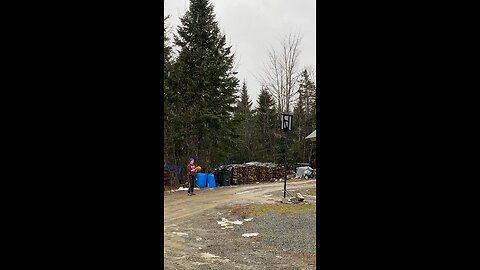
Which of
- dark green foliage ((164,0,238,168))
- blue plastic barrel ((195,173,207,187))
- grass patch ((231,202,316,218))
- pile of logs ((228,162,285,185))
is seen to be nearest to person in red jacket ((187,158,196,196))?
grass patch ((231,202,316,218))

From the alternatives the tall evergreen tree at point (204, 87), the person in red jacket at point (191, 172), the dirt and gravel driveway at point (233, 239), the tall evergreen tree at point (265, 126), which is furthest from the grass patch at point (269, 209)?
the tall evergreen tree at point (265, 126)

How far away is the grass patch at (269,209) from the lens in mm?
8891

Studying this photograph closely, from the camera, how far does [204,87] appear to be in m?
17.1

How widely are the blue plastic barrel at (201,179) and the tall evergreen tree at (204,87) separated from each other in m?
1.43

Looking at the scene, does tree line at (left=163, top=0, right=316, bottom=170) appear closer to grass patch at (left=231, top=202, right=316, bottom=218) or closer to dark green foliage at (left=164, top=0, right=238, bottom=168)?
dark green foliage at (left=164, top=0, right=238, bottom=168)

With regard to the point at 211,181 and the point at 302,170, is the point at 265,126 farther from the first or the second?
the point at 211,181

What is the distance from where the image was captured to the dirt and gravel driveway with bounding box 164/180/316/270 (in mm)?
4820

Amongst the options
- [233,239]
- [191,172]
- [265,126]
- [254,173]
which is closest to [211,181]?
[254,173]
